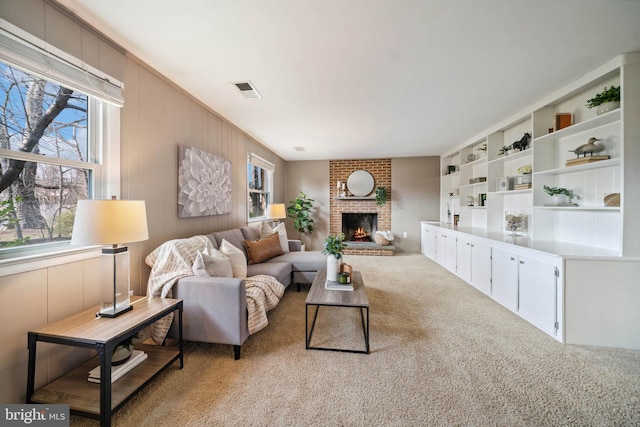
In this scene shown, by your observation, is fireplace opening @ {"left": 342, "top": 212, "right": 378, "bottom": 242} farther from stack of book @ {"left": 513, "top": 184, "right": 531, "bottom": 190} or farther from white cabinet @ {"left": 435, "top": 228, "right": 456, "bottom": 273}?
stack of book @ {"left": 513, "top": 184, "right": 531, "bottom": 190}

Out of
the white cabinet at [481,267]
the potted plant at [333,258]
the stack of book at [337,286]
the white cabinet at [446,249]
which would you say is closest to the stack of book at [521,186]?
the white cabinet at [481,267]

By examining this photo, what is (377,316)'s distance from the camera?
255 cm

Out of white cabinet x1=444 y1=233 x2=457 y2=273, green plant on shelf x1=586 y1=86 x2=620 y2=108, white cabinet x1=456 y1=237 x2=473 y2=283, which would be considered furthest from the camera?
white cabinet x1=444 y1=233 x2=457 y2=273

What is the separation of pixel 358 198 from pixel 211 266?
4.45m

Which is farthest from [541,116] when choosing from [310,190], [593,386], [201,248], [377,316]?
[310,190]

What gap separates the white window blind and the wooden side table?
1.45m

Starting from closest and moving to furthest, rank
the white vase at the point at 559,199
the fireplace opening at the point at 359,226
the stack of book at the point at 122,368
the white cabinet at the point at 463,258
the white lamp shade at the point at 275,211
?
1. the stack of book at the point at 122,368
2. the white vase at the point at 559,199
3. the white cabinet at the point at 463,258
4. the white lamp shade at the point at 275,211
5. the fireplace opening at the point at 359,226

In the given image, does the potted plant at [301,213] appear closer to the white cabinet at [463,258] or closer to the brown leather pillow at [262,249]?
the brown leather pillow at [262,249]

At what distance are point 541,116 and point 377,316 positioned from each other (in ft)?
9.97

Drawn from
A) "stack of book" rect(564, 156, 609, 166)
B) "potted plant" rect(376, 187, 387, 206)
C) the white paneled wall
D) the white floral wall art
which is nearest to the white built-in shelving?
"stack of book" rect(564, 156, 609, 166)

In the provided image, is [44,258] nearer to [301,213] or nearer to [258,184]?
[258,184]

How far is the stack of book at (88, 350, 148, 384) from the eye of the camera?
4.68 ft

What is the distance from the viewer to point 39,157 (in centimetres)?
146

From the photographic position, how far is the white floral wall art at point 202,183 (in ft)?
8.36
